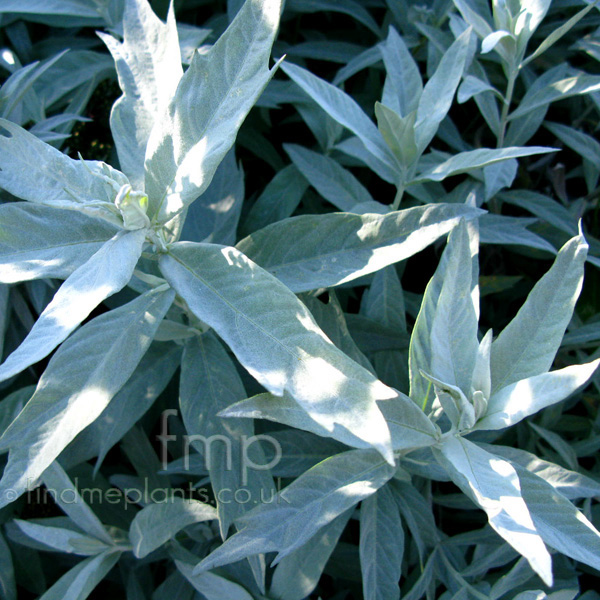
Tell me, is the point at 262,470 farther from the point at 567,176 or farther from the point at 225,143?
the point at 567,176

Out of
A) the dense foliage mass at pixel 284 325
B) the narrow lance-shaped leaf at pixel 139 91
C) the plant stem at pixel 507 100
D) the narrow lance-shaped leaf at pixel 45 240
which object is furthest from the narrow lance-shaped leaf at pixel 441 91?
the narrow lance-shaped leaf at pixel 45 240

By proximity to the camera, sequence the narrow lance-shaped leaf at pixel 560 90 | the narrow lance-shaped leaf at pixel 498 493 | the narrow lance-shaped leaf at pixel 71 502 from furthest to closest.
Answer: the narrow lance-shaped leaf at pixel 560 90 → the narrow lance-shaped leaf at pixel 71 502 → the narrow lance-shaped leaf at pixel 498 493

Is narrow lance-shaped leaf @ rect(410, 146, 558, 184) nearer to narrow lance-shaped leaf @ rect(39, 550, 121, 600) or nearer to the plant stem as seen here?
the plant stem

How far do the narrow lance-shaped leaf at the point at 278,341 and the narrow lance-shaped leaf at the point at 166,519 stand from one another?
339mm

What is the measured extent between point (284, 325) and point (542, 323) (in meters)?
0.33

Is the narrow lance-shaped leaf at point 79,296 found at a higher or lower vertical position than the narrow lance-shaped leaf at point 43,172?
lower

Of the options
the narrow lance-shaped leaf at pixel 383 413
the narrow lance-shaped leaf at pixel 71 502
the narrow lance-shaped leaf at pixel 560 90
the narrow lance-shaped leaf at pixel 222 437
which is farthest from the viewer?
the narrow lance-shaped leaf at pixel 560 90

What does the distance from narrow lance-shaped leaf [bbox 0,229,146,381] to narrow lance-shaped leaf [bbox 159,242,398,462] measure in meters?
0.07

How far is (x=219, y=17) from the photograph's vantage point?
4.32ft

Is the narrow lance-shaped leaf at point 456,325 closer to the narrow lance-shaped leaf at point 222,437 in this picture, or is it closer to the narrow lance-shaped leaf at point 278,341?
the narrow lance-shaped leaf at point 278,341

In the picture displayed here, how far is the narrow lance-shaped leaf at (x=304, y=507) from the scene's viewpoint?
72 centimetres

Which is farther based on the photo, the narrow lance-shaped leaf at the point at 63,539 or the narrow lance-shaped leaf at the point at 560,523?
the narrow lance-shaped leaf at the point at 63,539

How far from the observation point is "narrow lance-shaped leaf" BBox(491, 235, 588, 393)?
2.31ft

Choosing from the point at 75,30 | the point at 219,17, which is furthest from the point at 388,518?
the point at 75,30
